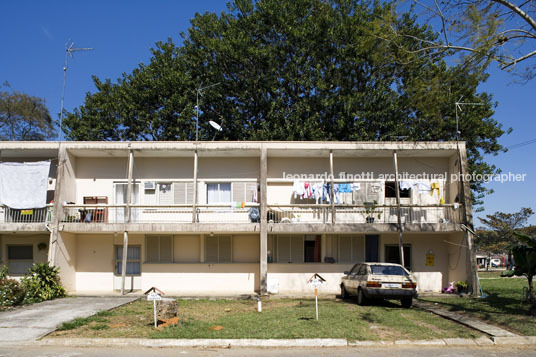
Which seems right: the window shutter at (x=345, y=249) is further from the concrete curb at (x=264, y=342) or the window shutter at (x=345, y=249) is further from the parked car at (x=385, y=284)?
the concrete curb at (x=264, y=342)

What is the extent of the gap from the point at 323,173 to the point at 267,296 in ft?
21.2

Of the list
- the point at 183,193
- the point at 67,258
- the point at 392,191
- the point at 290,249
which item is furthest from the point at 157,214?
the point at 392,191

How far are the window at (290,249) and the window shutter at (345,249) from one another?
5.98ft

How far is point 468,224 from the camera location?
20.8 meters

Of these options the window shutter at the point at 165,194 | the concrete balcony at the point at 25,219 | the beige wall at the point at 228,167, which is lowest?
the concrete balcony at the point at 25,219

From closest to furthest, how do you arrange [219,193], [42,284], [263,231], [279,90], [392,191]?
[42,284], [263,231], [219,193], [392,191], [279,90]

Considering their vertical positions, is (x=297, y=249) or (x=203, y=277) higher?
(x=297, y=249)

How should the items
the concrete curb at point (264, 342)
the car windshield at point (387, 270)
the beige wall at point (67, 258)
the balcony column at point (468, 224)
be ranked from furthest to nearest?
the beige wall at point (67, 258), the balcony column at point (468, 224), the car windshield at point (387, 270), the concrete curb at point (264, 342)

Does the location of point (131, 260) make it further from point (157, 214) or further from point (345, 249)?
point (345, 249)

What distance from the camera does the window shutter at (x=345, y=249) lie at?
22609 mm

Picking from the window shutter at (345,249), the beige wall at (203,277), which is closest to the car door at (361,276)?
the window shutter at (345,249)

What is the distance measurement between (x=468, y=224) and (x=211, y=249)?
37.9 ft

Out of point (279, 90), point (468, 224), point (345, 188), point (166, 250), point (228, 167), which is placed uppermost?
point (279, 90)

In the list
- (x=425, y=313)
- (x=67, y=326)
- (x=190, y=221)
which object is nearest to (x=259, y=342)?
(x=67, y=326)
